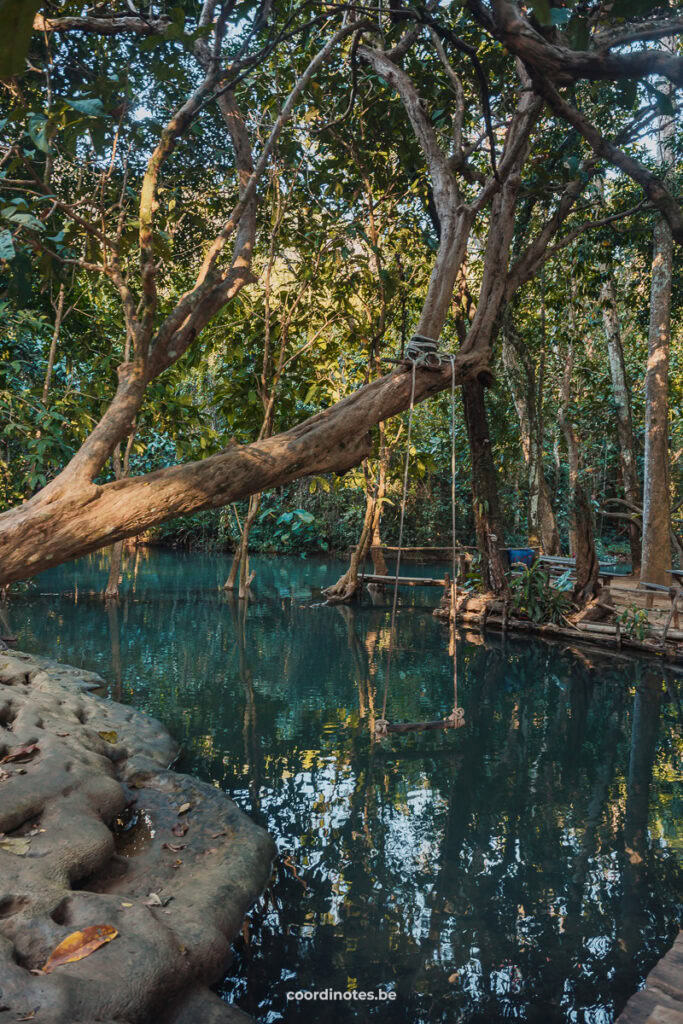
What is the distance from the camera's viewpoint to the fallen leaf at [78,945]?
2.13m

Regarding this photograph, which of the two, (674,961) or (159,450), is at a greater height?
(159,450)

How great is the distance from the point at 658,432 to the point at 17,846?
8.02 meters

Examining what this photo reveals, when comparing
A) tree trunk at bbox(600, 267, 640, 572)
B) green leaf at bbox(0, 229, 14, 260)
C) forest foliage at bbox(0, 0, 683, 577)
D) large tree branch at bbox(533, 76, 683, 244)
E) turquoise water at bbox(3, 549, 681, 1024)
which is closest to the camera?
large tree branch at bbox(533, 76, 683, 244)

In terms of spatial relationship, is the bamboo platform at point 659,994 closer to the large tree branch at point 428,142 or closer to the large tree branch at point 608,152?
the large tree branch at point 608,152

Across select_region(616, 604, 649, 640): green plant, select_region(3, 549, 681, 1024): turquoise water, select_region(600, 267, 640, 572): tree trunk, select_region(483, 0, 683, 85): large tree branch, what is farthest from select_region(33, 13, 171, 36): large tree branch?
select_region(600, 267, 640, 572): tree trunk

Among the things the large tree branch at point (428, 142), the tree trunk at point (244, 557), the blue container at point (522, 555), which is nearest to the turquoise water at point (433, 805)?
the blue container at point (522, 555)

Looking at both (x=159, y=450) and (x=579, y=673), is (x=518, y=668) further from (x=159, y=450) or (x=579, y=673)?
(x=159, y=450)

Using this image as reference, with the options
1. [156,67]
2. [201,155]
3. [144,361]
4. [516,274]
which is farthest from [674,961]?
[201,155]

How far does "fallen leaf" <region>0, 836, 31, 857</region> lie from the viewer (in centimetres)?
265

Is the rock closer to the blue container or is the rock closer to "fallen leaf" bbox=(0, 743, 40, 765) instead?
"fallen leaf" bbox=(0, 743, 40, 765)

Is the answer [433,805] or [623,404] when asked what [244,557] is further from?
[433,805]

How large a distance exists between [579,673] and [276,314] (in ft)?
20.7

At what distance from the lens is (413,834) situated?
3.78 meters

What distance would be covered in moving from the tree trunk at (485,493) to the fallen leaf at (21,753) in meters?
6.38
